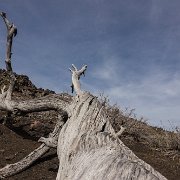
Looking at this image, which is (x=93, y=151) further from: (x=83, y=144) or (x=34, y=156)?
(x=34, y=156)

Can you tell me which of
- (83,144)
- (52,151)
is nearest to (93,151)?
(83,144)

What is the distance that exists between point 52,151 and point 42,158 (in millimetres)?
573

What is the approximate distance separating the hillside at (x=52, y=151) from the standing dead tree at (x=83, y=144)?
15.9 inches

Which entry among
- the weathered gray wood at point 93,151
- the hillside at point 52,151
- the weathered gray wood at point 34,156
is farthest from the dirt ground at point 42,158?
the weathered gray wood at point 93,151

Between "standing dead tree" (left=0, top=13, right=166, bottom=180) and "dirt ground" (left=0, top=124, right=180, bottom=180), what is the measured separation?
0.95 ft

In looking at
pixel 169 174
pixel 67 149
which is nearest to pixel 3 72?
pixel 169 174

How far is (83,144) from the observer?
6941mm

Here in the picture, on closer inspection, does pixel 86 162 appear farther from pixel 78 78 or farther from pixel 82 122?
pixel 78 78

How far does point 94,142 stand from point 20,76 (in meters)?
12.1

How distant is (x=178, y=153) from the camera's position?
39.2 ft

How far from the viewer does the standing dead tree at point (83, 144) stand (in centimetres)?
550

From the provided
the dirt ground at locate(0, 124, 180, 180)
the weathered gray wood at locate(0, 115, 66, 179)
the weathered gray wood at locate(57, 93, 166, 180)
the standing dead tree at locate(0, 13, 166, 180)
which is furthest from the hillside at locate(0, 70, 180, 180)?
the weathered gray wood at locate(57, 93, 166, 180)

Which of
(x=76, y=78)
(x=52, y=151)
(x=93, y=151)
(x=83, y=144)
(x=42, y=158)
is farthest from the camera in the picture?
(x=52, y=151)

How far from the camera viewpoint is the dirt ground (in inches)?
376
